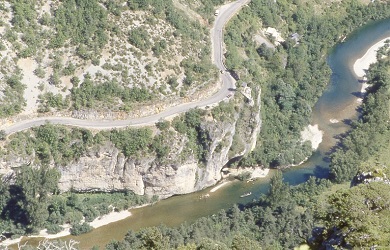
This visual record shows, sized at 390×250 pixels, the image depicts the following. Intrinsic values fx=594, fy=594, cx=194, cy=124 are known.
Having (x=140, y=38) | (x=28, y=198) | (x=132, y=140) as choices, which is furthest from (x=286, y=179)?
(x=28, y=198)

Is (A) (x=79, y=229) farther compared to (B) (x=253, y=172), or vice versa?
(B) (x=253, y=172)

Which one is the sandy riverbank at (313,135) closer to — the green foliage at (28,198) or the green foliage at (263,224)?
Answer: the green foliage at (263,224)

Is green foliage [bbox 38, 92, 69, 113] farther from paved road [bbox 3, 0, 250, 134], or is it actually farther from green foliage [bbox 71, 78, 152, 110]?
paved road [bbox 3, 0, 250, 134]

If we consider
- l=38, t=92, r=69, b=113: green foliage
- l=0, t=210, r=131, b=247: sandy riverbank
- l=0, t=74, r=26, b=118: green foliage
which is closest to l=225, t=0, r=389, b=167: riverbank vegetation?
l=0, t=210, r=131, b=247: sandy riverbank

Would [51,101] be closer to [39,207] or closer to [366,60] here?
[39,207]

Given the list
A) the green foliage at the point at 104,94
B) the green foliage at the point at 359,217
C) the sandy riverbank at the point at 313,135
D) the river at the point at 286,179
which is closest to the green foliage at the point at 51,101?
the green foliage at the point at 104,94

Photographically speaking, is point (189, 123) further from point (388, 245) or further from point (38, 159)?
point (388, 245)
